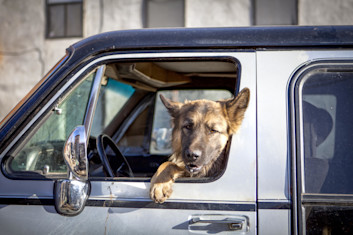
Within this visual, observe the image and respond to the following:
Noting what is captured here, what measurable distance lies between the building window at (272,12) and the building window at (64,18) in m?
6.09

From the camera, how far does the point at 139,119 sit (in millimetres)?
3652

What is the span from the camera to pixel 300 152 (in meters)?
1.73

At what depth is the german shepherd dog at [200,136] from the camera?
6.61ft

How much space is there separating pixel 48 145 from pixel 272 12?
10.2 metres

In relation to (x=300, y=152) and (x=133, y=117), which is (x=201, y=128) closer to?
(x=300, y=152)

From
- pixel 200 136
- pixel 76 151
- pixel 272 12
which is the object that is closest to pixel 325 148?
pixel 200 136

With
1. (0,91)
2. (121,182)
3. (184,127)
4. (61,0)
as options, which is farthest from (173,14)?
(121,182)

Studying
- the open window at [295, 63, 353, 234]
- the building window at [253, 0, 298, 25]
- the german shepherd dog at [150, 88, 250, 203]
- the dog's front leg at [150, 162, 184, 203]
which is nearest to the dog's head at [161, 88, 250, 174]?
the german shepherd dog at [150, 88, 250, 203]

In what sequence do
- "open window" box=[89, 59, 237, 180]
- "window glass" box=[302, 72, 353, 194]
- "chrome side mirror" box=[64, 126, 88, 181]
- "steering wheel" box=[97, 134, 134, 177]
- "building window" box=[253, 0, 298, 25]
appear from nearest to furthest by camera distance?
"chrome side mirror" box=[64, 126, 88, 181]
"window glass" box=[302, 72, 353, 194]
"steering wheel" box=[97, 134, 134, 177]
"open window" box=[89, 59, 237, 180]
"building window" box=[253, 0, 298, 25]

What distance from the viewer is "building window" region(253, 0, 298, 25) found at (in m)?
10.7

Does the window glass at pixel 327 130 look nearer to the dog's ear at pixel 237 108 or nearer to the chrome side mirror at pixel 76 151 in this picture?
the dog's ear at pixel 237 108

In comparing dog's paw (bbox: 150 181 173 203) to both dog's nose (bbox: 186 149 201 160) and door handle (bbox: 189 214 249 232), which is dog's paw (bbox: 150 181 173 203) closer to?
door handle (bbox: 189 214 249 232)

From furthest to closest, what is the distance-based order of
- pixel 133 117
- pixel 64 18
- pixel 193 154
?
1. pixel 64 18
2. pixel 133 117
3. pixel 193 154

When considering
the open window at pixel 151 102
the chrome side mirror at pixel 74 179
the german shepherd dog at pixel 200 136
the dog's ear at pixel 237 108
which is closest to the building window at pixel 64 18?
the open window at pixel 151 102
